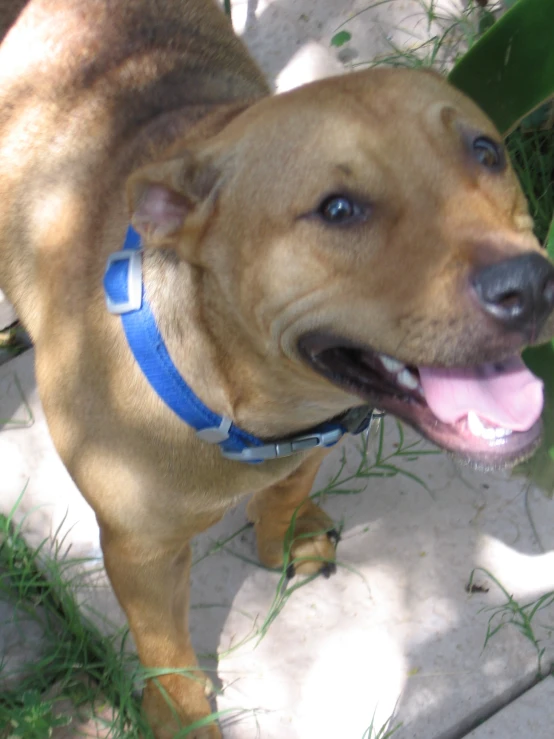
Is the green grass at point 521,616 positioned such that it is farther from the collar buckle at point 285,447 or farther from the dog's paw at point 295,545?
the collar buckle at point 285,447

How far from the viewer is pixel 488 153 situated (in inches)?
68.5

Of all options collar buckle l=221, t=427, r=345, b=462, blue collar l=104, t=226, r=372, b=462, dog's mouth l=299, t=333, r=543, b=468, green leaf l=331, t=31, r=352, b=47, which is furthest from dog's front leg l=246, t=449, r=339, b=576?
green leaf l=331, t=31, r=352, b=47

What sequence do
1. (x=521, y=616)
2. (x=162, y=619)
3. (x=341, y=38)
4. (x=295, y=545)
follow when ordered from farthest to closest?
(x=341, y=38), (x=295, y=545), (x=521, y=616), (x=162, y=619)

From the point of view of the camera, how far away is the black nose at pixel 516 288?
4.93 feet

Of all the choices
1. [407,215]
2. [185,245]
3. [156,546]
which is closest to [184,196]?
[185,245]

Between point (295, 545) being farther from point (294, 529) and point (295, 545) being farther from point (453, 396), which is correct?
point (453, 396)

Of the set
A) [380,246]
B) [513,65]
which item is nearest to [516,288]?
[380,246]

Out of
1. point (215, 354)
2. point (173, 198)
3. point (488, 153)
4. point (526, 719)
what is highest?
point (173, 198)

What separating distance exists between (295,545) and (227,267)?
127 cm

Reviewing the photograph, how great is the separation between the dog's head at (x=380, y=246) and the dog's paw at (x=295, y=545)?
1.02 meters

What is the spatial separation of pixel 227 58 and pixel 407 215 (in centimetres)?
126

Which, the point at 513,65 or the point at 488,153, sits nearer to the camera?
the point at 488,153

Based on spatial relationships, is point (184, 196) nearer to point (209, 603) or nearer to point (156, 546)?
point (156, 546)

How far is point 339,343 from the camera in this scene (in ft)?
5.46
